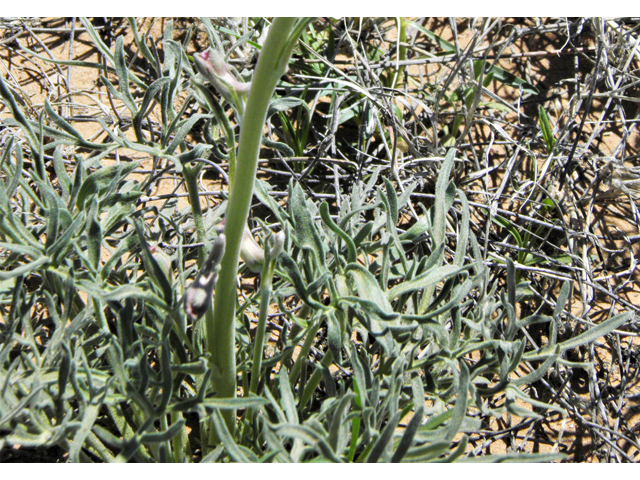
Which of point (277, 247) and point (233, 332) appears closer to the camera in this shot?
point (277, 247)

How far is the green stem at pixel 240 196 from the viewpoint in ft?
2.24

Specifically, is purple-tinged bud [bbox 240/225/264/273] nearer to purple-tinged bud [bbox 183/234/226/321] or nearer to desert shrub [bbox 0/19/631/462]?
desert shrub [bbox 0/19/631/462]

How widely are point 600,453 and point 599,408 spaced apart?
113mm

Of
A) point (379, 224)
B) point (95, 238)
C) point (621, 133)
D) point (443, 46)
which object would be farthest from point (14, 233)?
point (621, 133)

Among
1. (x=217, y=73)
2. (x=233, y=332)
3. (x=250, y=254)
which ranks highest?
(x=217, y=73)

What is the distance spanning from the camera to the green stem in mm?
683

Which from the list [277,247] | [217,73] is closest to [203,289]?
[277,247]

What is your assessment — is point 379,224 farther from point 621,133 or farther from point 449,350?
point 621,133

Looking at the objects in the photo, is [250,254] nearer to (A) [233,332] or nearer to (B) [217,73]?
(A) [233,332]

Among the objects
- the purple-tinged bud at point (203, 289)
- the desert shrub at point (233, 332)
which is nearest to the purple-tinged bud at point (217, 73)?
the desert shrub at point (233, 332)

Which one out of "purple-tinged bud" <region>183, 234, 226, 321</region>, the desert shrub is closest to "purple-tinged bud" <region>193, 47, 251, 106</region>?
the desert shrub

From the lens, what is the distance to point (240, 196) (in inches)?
30.5

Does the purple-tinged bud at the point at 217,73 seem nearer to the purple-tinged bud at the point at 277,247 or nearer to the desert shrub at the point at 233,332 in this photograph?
the desert shrub at the point at 233,332

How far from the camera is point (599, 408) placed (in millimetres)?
1476
